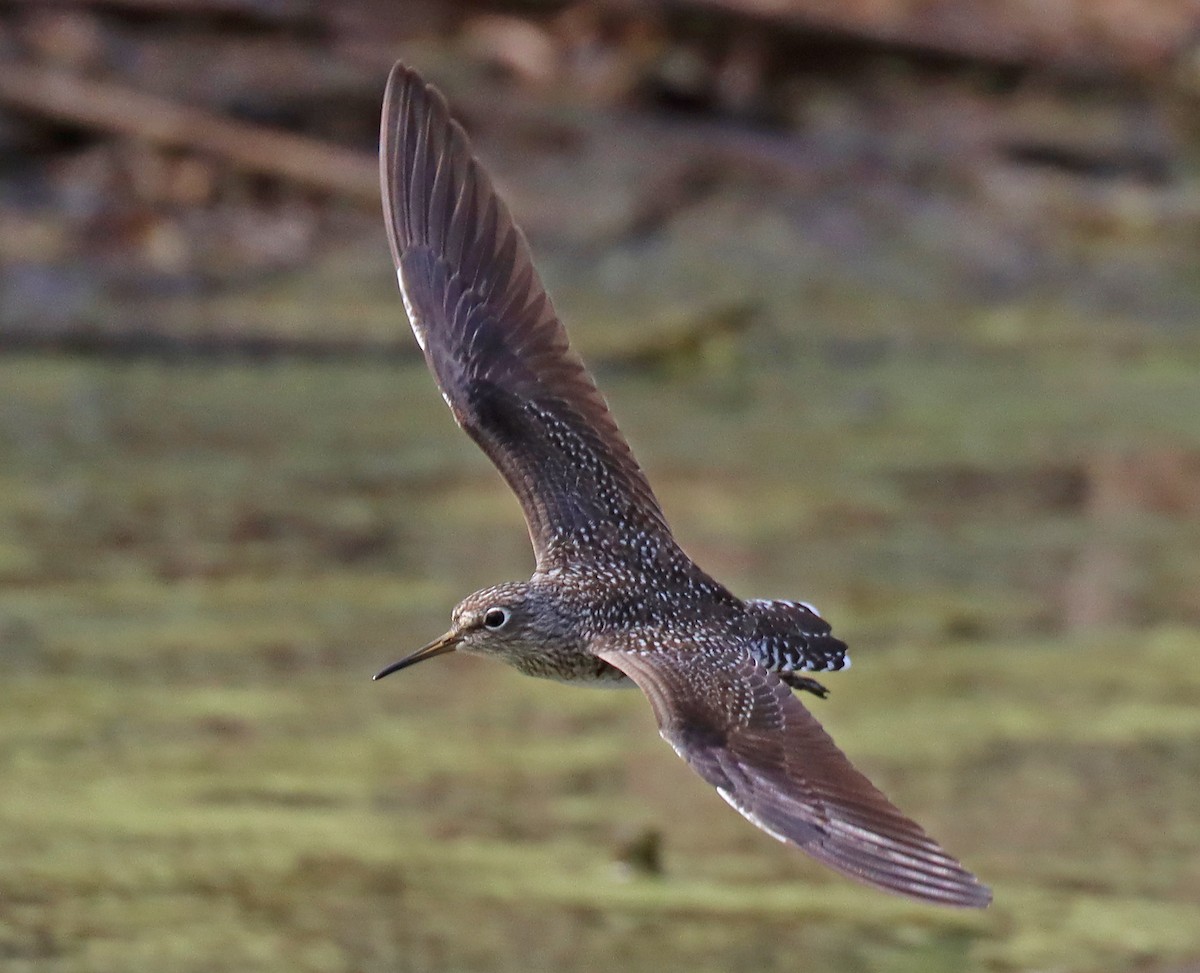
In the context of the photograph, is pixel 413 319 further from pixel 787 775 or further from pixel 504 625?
pixel 787 775

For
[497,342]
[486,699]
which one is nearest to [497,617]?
[497,342]

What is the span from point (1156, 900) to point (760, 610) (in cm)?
147

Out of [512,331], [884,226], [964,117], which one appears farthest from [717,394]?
[512,331]

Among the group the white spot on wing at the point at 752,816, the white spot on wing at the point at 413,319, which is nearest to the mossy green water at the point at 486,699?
the white spot on wing at the point at 413,319

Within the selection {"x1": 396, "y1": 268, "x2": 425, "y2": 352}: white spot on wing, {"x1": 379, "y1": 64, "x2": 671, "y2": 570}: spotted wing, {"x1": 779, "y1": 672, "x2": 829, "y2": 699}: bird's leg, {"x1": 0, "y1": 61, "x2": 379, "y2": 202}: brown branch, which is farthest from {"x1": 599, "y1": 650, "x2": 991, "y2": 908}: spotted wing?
{"x1": 0, "y1": 61, "x2": 379, "y2": 202}: brown branch

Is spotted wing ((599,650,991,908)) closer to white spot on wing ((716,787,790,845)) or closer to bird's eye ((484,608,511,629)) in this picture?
white spot on wing ((716,787,790,845))

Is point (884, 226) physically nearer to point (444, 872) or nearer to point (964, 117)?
point (964, 117)

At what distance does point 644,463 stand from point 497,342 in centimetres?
366

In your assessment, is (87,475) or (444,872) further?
(87,475)

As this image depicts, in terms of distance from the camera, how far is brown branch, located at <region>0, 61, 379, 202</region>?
36.4 feet

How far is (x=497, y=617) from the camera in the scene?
5109mm

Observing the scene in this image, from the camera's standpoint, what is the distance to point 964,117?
41.2ft

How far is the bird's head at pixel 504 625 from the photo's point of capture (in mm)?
5094

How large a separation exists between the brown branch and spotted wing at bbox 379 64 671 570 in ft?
17.9
